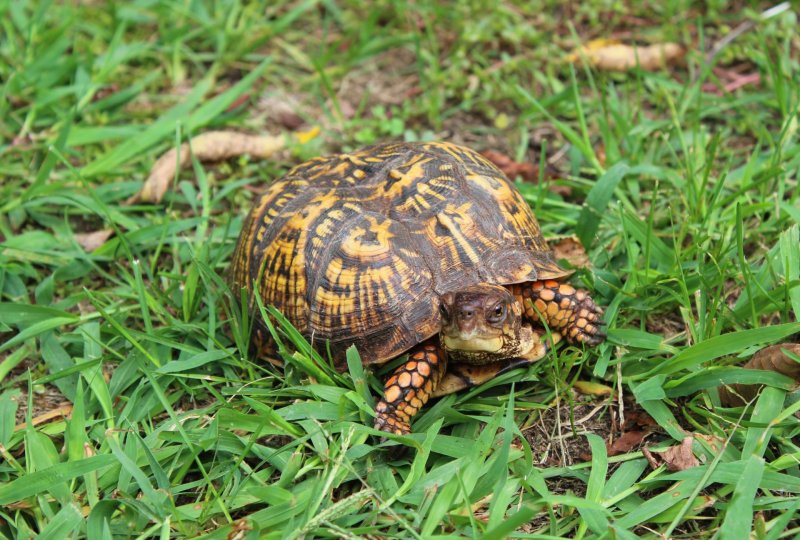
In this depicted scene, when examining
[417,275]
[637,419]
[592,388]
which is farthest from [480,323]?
[637,419]

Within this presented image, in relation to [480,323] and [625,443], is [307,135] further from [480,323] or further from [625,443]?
[625,443]

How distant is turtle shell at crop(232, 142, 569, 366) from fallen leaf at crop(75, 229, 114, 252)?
3.65 feet

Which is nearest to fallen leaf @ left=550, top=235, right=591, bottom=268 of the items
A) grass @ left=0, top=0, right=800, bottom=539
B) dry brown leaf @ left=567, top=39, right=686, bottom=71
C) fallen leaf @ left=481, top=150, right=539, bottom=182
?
grass @ left=0, top=0, right=800, bottom=539

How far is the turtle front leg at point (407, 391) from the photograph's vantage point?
2.56m

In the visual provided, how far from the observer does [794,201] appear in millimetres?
3316

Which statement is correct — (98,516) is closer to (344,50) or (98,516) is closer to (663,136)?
(663,136)

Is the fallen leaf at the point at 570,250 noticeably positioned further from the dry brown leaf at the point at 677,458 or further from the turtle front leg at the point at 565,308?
the dry brown leaf at the point at 677,458

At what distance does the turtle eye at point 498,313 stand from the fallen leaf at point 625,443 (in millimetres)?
639

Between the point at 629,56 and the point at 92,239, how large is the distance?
3.23m

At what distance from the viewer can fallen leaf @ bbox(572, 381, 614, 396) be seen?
2.75 m

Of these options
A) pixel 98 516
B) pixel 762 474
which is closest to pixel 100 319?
pixel 98 516

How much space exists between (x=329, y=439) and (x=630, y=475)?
101 centimetres

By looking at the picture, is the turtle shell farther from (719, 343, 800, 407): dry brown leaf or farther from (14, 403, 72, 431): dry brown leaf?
(14, 403, 72, 431): dry brown leaf

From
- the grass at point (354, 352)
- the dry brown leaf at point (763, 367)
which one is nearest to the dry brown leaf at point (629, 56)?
the grass at point (354, 352)
